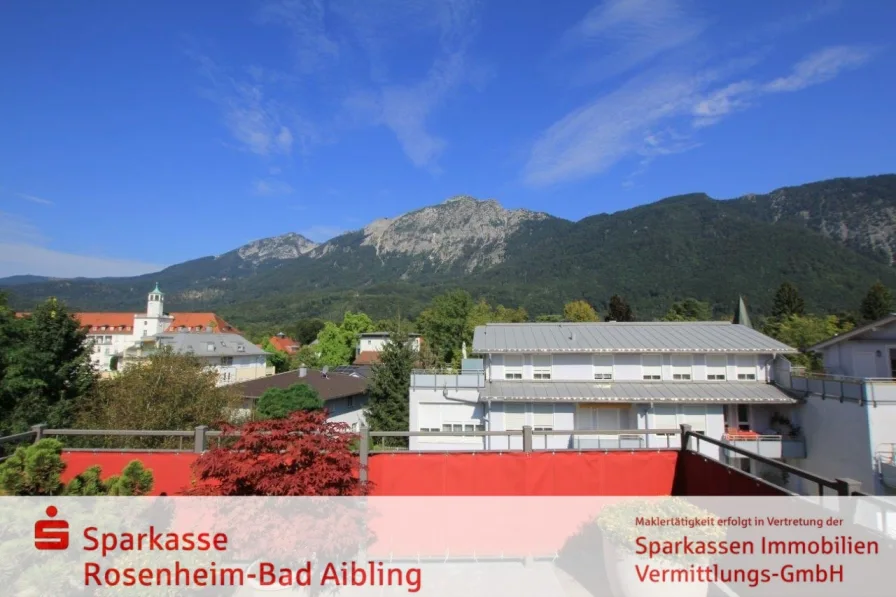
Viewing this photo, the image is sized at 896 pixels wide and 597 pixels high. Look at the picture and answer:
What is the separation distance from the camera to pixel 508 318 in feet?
191

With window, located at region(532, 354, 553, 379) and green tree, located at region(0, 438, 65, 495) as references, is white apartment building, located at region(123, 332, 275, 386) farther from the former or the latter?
green tree, located at region(0, 438, 65, 495)

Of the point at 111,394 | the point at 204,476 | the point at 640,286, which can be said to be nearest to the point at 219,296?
the point at 640,286

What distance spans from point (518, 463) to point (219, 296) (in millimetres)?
202805

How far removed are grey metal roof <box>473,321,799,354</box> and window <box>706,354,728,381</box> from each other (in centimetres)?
48

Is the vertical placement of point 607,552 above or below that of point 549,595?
above

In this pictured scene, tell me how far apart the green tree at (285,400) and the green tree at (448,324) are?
83.7 feet

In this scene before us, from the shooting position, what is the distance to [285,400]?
26594 mm

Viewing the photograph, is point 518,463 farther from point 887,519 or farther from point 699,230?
point 699,230

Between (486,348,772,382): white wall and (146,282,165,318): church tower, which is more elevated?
(146,282,165,318): church tower

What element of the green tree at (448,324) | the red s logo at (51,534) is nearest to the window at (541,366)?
the red s logo at (51,534)

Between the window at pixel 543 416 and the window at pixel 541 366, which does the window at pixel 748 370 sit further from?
the window at pixel 543 416

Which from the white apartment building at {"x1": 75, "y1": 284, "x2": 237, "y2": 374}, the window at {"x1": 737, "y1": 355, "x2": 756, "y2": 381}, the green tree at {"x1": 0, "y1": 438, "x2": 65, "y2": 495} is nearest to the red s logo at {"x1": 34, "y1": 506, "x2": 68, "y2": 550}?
the green tree at {"x1": 0, "y1": 438, "x2": 65, "y2": 495}

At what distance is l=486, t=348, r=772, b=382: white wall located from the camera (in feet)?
68.9

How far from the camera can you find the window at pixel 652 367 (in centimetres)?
2109
